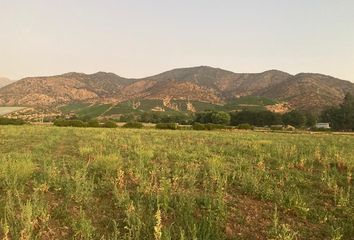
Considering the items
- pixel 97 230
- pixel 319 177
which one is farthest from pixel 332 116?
pixel 97 230

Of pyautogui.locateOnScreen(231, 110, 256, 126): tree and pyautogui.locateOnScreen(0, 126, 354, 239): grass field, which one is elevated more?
pyautogui.locateOnScreen(231, 110, 256, 126): tree

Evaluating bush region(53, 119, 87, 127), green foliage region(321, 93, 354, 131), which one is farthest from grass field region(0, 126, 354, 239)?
green foliage region(321, 93, 354, 131)

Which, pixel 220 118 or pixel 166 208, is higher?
pixel 220 118

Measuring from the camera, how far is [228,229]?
23.9ft

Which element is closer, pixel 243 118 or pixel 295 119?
pixel 295 119

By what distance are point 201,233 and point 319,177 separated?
7.02 meters

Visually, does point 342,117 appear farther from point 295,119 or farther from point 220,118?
point 220,118

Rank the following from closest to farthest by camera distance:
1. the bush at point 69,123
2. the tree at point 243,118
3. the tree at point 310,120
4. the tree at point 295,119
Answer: the bush at point 69,123
the tree at point 295,119
the tree at point 310,120
the tree at point 243,118

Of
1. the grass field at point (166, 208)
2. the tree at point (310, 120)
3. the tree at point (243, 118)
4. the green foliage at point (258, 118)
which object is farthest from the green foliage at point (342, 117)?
the grass field at point (166, 208)

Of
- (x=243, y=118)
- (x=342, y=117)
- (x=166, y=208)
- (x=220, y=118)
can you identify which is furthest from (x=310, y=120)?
(x=166, y=208)

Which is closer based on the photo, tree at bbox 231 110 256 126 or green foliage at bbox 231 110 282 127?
green foliage at bbox 231 110 282 127

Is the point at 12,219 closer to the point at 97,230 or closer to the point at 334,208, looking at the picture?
the point at 97,230

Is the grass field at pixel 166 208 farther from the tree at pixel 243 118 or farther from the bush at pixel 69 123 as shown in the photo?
the tree at pixel 243 118

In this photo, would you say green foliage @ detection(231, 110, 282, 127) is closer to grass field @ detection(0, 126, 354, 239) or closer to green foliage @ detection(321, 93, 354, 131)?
green foliage @ detection(321, 93, 354, 131)
